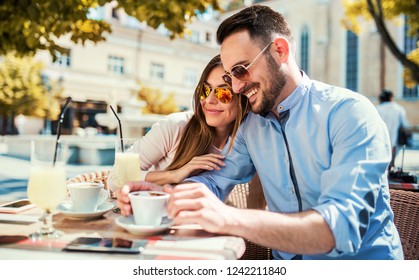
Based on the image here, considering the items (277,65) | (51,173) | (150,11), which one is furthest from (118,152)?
(150,11)

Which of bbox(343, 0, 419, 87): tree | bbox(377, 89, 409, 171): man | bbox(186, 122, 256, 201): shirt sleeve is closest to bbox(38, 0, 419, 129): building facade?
bbox(343, 0, 419, 87): tree

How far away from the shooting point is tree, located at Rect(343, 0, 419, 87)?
8.24 m

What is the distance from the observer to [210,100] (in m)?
2.51

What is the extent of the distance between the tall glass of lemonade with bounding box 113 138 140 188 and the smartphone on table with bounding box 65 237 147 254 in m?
0.53

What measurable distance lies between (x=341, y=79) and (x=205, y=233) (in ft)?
104

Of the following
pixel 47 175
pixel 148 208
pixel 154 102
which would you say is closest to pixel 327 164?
pixel 148 208

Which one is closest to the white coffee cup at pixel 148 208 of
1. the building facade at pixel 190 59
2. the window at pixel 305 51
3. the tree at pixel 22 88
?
the tree at pixel 22 88

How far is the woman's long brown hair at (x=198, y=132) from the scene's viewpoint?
245cm

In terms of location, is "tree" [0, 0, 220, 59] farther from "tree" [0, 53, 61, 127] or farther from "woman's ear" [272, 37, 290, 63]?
"tree" [0, 53, 61, 127]

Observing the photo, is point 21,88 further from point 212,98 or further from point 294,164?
point 294,164

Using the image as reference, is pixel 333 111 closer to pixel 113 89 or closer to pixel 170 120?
pixel 170 120

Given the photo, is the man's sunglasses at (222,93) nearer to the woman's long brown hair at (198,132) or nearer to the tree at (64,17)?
the woman's long brown hair at (198,132)

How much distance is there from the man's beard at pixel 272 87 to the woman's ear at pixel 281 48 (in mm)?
42

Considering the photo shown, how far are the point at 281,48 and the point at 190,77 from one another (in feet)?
100
